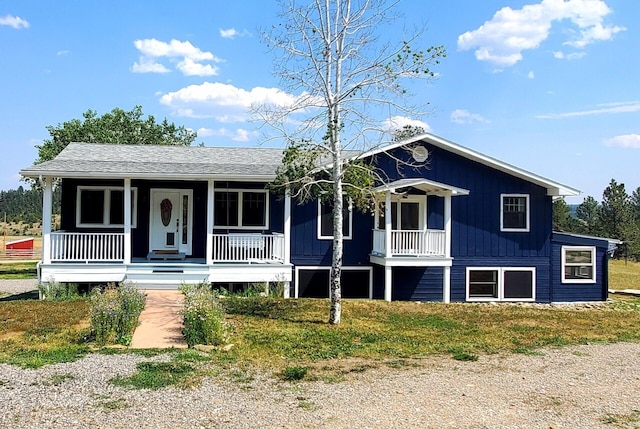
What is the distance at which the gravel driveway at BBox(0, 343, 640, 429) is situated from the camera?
5.46m

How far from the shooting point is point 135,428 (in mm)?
5168

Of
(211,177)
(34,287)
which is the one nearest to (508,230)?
(211,177)

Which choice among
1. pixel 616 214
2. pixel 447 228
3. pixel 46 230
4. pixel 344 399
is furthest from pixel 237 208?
pixel 616 214

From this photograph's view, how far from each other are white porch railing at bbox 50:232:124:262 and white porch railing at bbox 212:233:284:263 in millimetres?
2588

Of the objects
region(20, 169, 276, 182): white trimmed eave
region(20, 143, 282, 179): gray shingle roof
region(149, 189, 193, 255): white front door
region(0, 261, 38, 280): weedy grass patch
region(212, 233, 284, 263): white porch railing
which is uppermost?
region(20, 143, 282, 179): gray shingle roof

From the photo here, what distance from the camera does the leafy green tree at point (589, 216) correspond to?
124 ft

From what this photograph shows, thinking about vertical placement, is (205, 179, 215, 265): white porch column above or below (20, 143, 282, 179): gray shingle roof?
below

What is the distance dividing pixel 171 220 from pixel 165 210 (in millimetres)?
349

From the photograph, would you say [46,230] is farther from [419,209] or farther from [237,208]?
[419,209]

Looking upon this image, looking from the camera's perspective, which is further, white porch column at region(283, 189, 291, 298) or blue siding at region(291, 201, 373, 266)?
blue siding at region(291, 201, 373, 266)

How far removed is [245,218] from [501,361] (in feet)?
31.9

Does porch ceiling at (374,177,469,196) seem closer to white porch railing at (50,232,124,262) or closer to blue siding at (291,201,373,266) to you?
blue siding at (291,201,373,266)

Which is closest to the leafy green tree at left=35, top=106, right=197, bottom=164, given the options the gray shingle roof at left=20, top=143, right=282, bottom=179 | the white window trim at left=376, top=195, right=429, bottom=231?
the gray shingle roof at left=20, top=143, right=282, bottom=179

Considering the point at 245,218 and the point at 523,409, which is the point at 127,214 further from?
the point at 523,409
